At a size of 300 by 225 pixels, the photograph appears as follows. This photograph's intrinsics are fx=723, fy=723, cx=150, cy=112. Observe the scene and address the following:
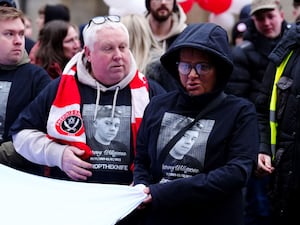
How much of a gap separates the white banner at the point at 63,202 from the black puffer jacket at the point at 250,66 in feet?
8.94

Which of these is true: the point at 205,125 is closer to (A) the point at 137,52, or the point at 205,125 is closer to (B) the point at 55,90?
(B) the point at 55,90

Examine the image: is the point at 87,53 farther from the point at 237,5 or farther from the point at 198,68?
the point at 237,5

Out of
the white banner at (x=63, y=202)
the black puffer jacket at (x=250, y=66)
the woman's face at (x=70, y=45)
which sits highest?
the woman's face at (x=70, y=45)

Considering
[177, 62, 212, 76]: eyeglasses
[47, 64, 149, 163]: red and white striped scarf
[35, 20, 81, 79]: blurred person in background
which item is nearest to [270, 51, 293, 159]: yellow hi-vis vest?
[47, 64, 149, 163]: red and white striped scarf

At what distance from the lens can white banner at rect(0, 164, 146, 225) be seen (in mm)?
3623

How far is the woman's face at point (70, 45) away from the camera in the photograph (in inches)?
252

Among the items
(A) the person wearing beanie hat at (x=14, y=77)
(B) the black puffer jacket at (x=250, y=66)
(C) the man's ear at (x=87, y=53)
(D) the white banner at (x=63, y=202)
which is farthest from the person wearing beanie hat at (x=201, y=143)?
(B) the black puffer jacket at (x=250, y=66)

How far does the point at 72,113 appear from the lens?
4.25m

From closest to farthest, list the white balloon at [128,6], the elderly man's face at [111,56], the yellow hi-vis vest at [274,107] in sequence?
the elderly man's face at [111,56]
the yellow hi-vis vest at [274,107]
the white balloon at [128,6]

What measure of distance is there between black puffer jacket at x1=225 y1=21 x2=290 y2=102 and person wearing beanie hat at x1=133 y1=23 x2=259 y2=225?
2.51 m

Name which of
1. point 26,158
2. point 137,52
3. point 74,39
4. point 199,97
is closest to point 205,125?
point 199,97

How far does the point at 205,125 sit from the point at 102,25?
1.01m

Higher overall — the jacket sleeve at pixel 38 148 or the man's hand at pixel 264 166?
the jacket sleeve at pixel 38 148

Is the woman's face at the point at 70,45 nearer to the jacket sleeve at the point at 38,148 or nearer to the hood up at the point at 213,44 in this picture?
the jacket sleeve at the point at 38,148
